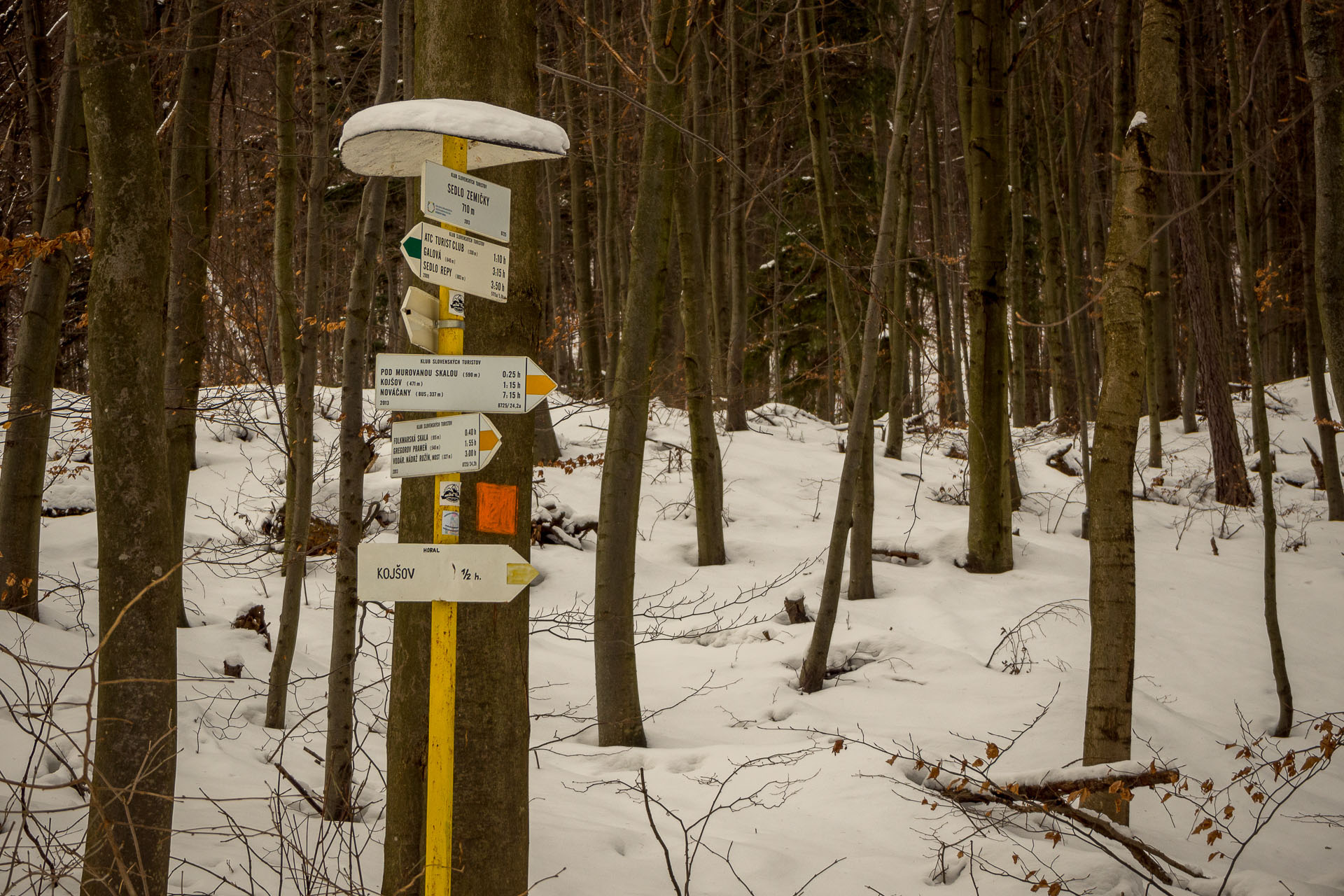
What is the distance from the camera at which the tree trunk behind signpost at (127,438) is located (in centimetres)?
297

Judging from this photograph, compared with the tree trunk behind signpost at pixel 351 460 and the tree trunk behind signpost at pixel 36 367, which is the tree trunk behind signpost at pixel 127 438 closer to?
the tree trunk behind signpost at pixel 351 460

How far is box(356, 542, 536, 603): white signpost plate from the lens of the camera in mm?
2324

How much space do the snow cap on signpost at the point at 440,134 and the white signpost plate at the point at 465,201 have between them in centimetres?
10

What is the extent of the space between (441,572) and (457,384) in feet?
1.63

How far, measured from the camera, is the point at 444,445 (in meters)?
2.39

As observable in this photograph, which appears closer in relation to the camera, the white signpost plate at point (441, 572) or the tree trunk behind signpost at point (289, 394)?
the white signpost plate at point (441, 572)

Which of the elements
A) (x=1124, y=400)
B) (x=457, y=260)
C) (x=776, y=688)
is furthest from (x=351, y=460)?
(x=1124, y=400)

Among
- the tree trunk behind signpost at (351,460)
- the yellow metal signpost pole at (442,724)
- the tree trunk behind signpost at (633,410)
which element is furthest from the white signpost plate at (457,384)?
the tree trunk behind signpost at (633,410)

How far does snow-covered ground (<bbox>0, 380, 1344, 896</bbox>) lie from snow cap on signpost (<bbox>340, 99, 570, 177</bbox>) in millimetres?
1759

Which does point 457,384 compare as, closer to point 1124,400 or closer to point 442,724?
point 442,724

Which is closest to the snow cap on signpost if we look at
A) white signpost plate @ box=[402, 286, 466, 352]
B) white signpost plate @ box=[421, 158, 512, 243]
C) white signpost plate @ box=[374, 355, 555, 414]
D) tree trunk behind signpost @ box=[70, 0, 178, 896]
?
white signpost plate @ box=[421, 158, 512, 243]

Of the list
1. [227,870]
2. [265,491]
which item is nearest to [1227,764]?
[227,870]

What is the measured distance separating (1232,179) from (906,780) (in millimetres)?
4542

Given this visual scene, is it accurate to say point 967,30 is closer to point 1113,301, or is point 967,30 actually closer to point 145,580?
point 1113,301
